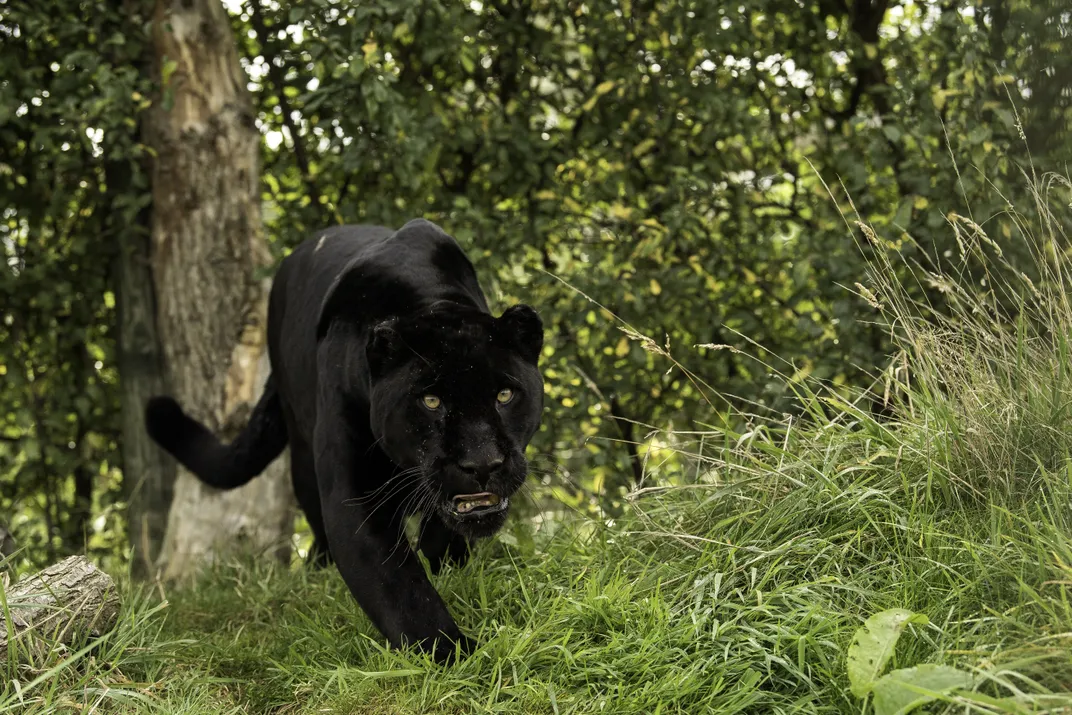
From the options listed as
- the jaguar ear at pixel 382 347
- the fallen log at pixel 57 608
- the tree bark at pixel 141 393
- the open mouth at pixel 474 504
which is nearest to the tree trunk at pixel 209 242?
the tree bark at pixel 141 393

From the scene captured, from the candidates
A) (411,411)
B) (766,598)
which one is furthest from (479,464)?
(766,598)

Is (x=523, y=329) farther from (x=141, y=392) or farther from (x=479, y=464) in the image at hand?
(x=141, y=392)

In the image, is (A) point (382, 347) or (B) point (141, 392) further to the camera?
(B) point (141, 392)

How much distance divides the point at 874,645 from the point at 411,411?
4.75ft

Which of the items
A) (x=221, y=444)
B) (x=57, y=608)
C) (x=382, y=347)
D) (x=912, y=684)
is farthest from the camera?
(x=221, y=444)

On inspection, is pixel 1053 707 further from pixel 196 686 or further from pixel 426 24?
pixel 426 24

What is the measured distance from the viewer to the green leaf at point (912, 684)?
236cm

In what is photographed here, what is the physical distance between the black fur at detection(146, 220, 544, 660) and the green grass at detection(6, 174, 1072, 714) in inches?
9.3

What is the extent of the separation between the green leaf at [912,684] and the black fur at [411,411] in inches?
47.6

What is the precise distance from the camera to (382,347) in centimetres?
328

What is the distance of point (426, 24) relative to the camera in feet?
17.2

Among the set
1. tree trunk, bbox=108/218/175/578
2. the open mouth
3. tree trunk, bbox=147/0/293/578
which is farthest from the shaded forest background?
the open mouth

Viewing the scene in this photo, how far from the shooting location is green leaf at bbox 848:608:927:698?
2490 millimetres

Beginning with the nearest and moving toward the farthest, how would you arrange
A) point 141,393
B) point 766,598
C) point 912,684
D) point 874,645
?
point 912,684
point 874,645
point 766,598
point 141,393
